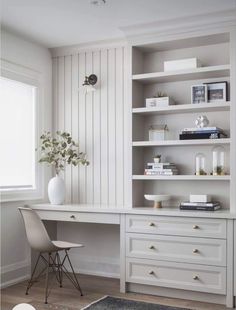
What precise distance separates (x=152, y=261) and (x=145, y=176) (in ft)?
2.67

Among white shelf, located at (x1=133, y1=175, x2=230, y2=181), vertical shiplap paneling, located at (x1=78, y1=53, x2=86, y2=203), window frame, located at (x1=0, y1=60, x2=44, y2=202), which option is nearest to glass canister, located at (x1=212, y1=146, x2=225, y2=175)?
white shelf, located at (x1=133, y1=175, x2=230, y2=181)

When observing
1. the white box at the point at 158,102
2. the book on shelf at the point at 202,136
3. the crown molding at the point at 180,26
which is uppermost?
the crown molding at the point at 180,26

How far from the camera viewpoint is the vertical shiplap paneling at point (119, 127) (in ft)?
15.1

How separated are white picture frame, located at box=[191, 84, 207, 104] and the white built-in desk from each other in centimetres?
106

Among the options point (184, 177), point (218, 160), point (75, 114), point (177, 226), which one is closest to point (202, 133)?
point (218, 160)

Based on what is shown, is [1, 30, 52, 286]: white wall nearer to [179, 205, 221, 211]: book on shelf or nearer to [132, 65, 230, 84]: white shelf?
[132, 65, 230, 84]: white shelf

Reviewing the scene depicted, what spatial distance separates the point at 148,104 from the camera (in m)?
4.21

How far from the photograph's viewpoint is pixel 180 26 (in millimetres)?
3973

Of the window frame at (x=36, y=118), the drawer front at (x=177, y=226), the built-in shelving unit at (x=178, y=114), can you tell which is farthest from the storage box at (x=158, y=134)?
the window frame at (x=36, y=118)

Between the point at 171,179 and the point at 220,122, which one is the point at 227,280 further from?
the point at 220,122

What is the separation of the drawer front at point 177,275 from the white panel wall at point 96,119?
0.78 metres

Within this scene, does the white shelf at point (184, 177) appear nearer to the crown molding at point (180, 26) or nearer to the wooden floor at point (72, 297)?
the wooden floor at point (72, 297)

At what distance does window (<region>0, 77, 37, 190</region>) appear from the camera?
433 cm

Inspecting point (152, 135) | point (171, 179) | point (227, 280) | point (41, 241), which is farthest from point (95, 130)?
point (227, 280)
